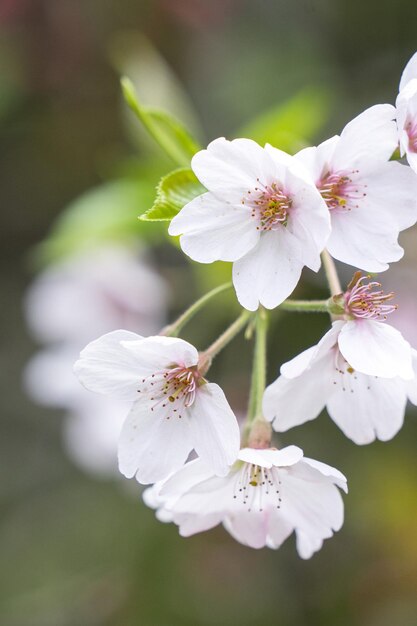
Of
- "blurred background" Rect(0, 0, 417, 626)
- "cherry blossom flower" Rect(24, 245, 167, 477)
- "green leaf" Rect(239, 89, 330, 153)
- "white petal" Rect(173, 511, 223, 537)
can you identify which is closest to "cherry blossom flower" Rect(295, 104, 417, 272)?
"white petal" Rect(173, 511, 223, 537)

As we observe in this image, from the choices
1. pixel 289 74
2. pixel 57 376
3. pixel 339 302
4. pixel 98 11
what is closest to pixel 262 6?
pixel 289 74

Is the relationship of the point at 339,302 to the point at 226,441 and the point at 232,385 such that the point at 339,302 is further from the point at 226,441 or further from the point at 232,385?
the point at 232,385

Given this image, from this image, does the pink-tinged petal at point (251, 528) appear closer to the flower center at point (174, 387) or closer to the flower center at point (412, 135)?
the flower center at point (174, 387)

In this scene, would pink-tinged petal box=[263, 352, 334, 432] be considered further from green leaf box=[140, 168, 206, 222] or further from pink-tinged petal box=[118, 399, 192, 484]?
green leaf box=[140, 168, 206, 222]

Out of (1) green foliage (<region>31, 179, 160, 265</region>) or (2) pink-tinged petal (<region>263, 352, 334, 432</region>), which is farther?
(1) green foliage (<region>31, 179, 160, 265</region>)

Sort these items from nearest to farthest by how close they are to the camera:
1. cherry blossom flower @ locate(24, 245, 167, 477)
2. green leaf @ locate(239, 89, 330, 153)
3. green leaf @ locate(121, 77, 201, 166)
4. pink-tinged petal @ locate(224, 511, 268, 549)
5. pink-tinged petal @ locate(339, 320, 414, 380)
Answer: pink-tinged petal @ locate(339, 320, 414, 380) < pink-tinged petal @ locate(224, 511, 268, 549) < green leaf @ locate(121, 77, 201, 166) < green leaf @ locate(239, 89, 330, 153) < cherry blossom flower @ locate(24, 245, 167, 477)

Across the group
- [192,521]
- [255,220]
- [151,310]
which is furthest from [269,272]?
[151,310]

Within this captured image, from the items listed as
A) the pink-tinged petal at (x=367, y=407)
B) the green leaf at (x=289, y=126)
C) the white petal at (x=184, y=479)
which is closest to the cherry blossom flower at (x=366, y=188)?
the pink-tinged petal at (x=367, y=407)
